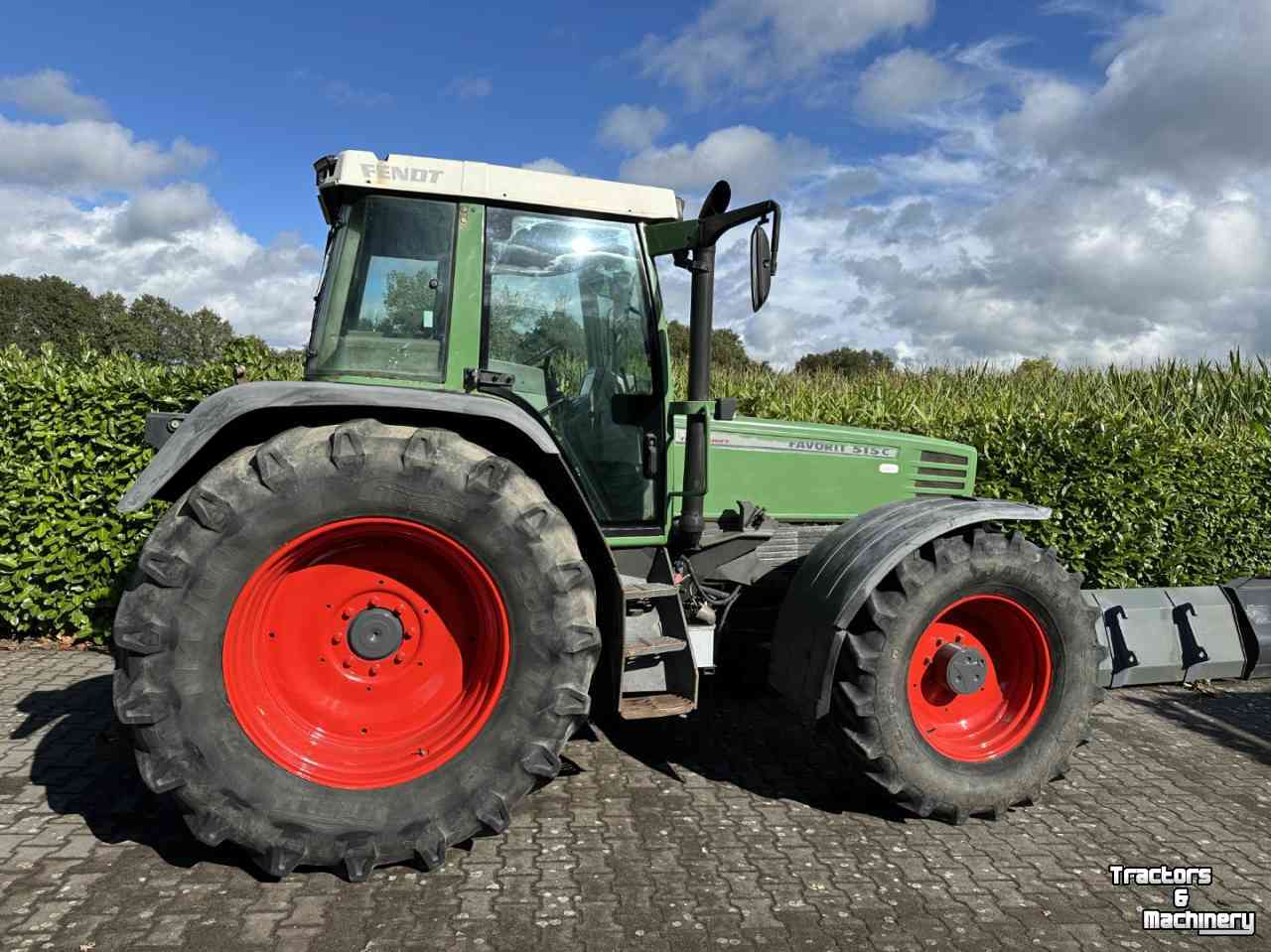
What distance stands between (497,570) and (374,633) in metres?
0.54

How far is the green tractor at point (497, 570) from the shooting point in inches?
115

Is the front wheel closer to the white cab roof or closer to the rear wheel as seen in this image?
the rear wheel

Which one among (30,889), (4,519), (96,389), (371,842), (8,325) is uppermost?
(8,325)

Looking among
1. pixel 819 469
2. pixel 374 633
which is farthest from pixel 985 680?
pixel 374 633

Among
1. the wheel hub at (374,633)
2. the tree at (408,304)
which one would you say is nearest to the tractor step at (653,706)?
the wheel hub at (374,633)

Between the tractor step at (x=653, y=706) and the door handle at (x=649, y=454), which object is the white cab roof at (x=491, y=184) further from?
the tractor step at (x=653, y=706)

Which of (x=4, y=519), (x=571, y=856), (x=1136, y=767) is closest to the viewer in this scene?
(x=571, y=856)

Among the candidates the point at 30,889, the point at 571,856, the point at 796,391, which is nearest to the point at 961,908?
the point at 571,856

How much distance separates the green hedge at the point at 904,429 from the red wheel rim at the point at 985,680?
10.6 feet

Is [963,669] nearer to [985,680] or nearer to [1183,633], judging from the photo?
[985,680]

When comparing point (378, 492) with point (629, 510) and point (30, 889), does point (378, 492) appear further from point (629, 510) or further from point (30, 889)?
point (30, 889)

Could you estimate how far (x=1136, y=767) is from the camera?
169 inches

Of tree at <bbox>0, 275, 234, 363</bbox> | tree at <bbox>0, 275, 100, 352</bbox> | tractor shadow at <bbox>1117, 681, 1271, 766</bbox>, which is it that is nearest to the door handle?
tractor shadow at <bbox>1117, 681, 1271, 766</bbox>

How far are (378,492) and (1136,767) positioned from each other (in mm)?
3773
